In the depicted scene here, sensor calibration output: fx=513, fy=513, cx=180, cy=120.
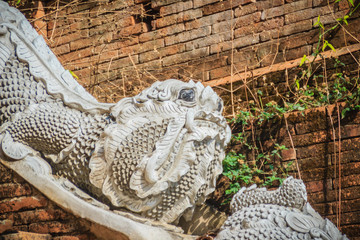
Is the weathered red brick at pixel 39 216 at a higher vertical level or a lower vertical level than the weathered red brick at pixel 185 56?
lower

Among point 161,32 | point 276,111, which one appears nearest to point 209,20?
point 161,32

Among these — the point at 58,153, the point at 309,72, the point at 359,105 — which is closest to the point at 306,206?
the point at 359,105

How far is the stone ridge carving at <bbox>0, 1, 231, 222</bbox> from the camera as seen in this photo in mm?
2584

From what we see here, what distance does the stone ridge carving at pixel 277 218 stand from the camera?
2.30 m

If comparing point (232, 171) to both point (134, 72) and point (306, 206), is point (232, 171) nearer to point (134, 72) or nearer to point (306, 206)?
point (306, 206)

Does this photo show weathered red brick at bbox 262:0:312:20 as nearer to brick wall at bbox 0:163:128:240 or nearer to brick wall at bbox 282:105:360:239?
brick wall at bbox 282:105:360:239

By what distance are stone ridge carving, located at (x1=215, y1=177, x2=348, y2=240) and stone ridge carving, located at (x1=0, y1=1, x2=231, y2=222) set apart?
11.0 inches

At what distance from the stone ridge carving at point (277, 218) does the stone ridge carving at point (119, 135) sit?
0.28m

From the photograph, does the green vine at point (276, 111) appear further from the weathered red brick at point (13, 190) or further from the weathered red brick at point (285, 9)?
the weathered red brick at point (13, 190)

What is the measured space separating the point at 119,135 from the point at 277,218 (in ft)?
2.89

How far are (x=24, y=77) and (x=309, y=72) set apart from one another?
7.07 ft

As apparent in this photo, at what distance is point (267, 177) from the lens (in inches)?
135

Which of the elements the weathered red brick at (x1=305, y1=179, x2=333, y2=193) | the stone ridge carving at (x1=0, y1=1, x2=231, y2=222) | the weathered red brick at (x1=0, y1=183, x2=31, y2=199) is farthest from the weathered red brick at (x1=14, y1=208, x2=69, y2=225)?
the weathered red brick at (x1=305, y1=179, x2=333, y2=193)

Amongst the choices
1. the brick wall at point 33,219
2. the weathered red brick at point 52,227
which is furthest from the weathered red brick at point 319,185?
the weathered red brick at point 52,227
